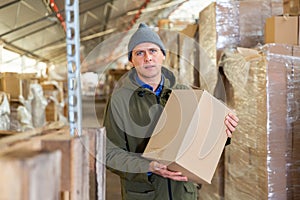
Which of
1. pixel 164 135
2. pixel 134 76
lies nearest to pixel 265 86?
pixel 134 76

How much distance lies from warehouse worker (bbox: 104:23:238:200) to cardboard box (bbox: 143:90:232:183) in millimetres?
162

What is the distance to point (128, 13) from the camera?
866 centimetres

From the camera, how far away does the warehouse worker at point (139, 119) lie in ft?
4.73

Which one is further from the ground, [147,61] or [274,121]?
[147,61]

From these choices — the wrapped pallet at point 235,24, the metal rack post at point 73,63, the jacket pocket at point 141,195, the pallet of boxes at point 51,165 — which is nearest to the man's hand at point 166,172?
the jacket pocket at point 141,195

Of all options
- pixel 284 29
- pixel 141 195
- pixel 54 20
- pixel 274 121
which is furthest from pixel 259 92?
pixel 54 20

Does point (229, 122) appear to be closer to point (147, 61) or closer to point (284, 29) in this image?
point (147, 61)

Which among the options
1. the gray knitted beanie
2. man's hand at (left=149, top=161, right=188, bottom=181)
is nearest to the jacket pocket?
man's hand at (left=149, top=161, right=188, bottom=181)

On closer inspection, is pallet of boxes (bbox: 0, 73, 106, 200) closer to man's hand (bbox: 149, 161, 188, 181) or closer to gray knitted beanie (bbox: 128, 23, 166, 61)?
man's hand (bbox: 149, 161, 188, 181)

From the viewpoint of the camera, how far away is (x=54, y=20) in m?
3.71

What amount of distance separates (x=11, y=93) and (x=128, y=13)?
19.8 ft

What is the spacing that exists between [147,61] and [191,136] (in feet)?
1.55

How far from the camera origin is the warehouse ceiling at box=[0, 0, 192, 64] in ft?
8.00

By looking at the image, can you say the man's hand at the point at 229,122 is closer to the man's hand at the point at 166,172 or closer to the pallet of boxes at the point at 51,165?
the man's hand at the point at 166,172
